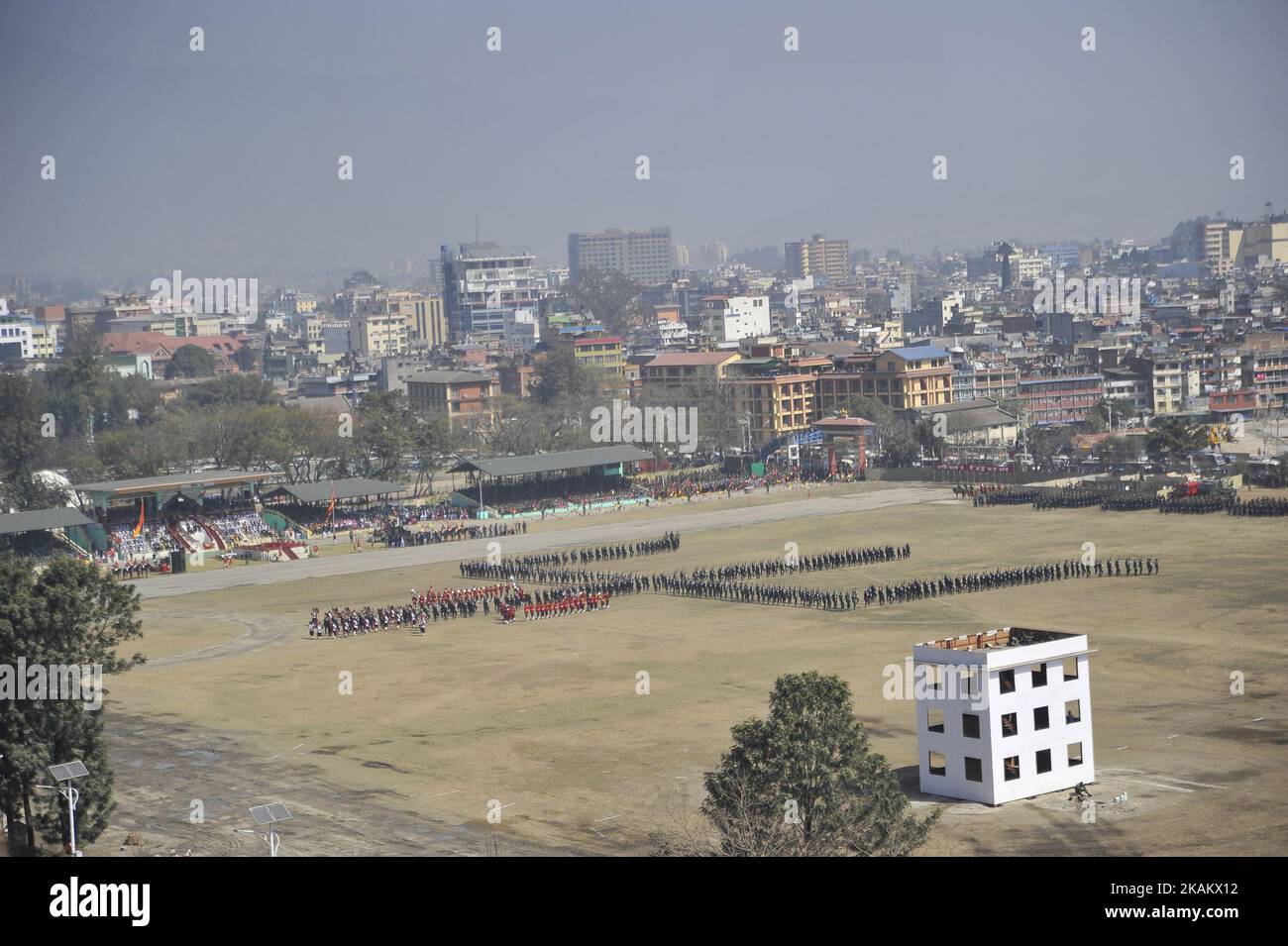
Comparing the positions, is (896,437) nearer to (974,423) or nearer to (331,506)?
(974,423)

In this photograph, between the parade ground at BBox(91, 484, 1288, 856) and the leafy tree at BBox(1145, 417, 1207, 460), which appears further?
the leafy tree at BBox(1145, 417, 1207, 460)

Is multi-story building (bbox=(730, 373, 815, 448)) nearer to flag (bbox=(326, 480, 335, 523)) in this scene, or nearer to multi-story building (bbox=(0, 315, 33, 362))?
flag (bbox=(326, 480, 335, 523))

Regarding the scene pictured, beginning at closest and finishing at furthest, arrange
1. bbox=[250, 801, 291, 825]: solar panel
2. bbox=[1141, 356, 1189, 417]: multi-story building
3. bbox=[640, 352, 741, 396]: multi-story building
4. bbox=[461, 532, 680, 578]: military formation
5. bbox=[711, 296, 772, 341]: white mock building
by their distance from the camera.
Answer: bbox=[250, 801, 291, 825]: solar panel < bbox=[461, 532, 680, 578]: military formation < bbox=[1141, 356, 1189, 417]: multi-story building < bbox=[640, 352, 741, 396]: multi-story building < bbox=[711, 296, 772, 341]: white mock building

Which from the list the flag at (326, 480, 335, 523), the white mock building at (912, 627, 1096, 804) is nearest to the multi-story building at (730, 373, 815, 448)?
the flag at (326, 480, 335, 523)

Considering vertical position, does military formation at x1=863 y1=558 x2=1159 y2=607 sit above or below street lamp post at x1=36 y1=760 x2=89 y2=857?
below

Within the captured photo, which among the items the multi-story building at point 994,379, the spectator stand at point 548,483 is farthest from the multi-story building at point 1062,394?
the spectator stand at point 548,483

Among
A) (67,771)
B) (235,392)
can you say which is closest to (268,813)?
(67,771)

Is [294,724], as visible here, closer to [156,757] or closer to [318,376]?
[156,757]

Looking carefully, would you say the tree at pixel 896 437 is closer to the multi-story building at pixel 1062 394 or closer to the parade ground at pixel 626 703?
the multi-story building at pixel 1062 394

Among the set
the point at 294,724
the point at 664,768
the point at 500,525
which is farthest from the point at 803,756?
the point at 500,525
